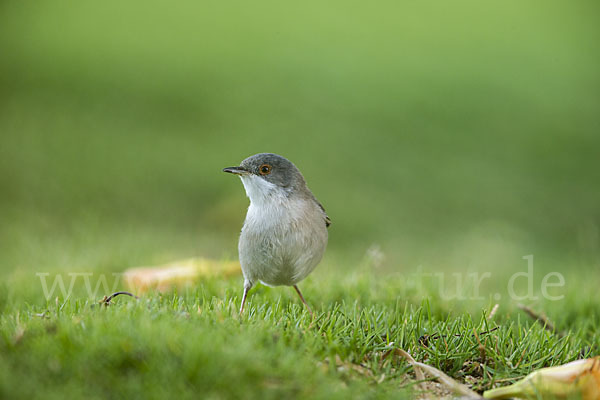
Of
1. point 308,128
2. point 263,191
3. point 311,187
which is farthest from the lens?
point 308,128

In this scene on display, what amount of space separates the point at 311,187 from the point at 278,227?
270 inches

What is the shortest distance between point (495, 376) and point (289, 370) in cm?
141

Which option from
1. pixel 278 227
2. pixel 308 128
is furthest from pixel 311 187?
pixel 278 227

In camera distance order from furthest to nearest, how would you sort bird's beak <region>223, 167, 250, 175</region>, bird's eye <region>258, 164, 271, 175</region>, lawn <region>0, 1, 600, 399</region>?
1. bird's eye <region>258, 164, 271, 175</region>
2. bird's beak <region>223, 167, 250, 175</region>
3. lawn <region>0, 1, 600, 399</region>

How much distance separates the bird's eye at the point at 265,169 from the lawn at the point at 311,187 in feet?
3.40

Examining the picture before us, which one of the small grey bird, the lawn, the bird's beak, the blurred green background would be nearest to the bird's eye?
the small grey bird

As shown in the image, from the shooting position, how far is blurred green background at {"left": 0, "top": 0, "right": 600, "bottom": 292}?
32.1ft

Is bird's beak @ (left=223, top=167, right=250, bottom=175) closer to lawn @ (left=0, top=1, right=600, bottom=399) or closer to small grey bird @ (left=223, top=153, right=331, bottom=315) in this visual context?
small grey bird @ (left=223, top=153, right=331, bottom=315)

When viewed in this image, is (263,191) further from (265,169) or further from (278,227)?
(278,227)

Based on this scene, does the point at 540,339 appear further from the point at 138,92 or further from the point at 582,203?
the point at 138,92

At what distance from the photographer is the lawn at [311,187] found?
323cm

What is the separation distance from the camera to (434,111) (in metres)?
14.7

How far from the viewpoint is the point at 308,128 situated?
1339cm

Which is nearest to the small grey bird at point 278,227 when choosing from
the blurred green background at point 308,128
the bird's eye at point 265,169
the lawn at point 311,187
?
the bird's eye at point 265,169
